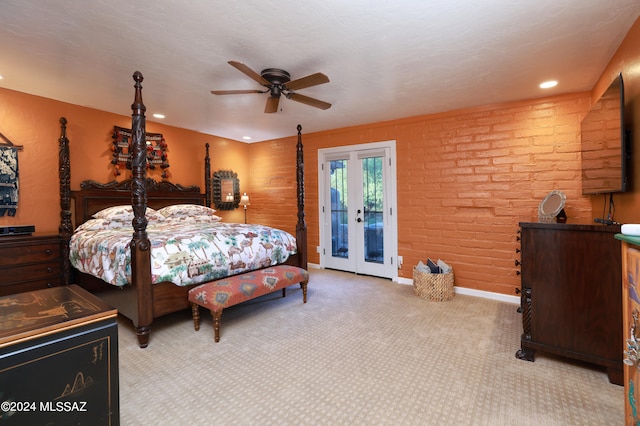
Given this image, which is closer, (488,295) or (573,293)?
(573,293)

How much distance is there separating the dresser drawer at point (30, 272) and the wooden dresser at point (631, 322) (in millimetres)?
4460

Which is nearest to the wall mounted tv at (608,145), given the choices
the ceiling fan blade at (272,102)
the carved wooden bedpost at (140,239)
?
the ceiling fan blade at (272,102)

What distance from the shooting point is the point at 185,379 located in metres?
2.01

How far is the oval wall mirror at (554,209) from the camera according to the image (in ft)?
8.37

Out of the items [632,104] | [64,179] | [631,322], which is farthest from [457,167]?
[64,179]

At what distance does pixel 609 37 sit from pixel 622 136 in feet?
2.48

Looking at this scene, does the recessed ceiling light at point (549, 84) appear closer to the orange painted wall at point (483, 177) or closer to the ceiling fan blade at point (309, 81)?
the orange painted wall at point (483, 177)

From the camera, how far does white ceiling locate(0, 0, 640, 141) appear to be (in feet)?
5.96

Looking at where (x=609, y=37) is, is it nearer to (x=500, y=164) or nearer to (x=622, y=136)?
(x=622, y=136)

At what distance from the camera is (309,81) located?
2.33m

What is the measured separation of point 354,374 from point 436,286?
1893 millimetres

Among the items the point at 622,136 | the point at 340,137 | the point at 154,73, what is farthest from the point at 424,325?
the point at 154,73

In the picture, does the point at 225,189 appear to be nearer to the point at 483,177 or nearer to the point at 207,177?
the point at 207,177

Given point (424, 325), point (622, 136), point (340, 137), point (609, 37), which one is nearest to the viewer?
point (622, 136)
